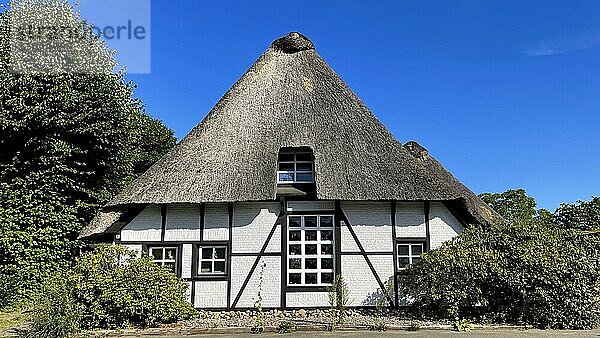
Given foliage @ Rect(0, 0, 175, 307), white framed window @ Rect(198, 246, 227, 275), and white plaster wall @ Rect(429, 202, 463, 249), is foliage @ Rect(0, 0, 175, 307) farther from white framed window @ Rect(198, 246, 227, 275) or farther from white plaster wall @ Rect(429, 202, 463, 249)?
white plaster wall @ Rect(429, 202, 463, 249)

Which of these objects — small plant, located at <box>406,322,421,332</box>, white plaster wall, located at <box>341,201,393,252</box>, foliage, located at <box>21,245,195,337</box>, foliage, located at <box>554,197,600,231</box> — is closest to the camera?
small plant, located at <box>406,322,421,332</box>

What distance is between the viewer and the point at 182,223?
1235 cm

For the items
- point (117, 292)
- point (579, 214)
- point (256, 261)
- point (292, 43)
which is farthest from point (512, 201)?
point (117, 292)

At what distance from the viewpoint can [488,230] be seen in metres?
11.2

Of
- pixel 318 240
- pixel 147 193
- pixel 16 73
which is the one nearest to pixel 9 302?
pixel 147 193

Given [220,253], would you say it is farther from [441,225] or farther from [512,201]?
[512,201]

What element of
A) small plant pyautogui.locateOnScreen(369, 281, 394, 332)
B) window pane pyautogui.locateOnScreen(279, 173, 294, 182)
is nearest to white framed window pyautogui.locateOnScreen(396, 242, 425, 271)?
small plant pyautogui.locateOnScreen(369, 281, 394, 332)

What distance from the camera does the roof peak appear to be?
15562mm

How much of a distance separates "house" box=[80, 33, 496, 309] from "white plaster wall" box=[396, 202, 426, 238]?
0.02m

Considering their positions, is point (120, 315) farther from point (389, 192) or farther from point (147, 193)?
point (389, 192)

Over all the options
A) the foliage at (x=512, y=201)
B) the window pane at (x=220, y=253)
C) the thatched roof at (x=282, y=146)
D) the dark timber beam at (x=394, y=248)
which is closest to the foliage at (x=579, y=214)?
the foliage at (x=512, y=201)

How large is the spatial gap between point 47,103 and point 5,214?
3389 millimetres

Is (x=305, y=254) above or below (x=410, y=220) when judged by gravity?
below

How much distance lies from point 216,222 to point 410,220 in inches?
188
